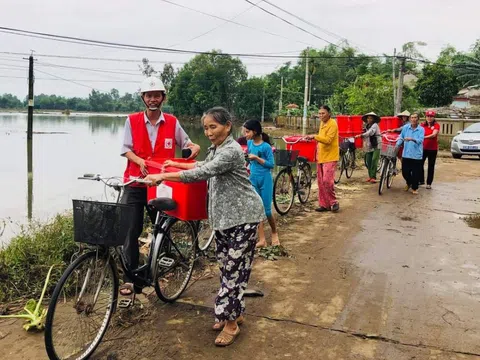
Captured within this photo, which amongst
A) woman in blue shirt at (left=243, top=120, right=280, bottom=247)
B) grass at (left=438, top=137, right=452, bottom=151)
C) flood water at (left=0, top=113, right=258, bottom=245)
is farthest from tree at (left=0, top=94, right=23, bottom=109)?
woman in blue shirt at (left=243, top=120, right=280, bottom=247)

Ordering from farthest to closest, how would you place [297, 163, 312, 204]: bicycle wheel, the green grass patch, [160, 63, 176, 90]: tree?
[160, 63, 176, 90]: tree, [297, 163, 312, 204]: bicycle wheel, the green grass patch

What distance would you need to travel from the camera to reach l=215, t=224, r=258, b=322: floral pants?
3.12 metres

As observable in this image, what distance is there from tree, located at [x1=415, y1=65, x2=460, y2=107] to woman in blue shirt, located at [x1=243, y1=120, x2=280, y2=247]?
3489cm

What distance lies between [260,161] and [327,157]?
2262 mm

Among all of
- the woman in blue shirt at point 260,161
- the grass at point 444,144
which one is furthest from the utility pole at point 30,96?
the woman in blue shirt at point 260,161

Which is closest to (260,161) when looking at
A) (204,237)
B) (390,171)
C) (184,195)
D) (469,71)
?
(204,237)

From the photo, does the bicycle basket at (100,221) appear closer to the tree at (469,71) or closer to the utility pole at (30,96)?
the utility pole at (30,96)

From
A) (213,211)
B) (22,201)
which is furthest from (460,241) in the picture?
(22,201)

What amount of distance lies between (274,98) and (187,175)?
199 feet

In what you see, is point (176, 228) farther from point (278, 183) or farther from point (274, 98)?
point (274, 98)

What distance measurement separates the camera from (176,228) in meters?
3.87

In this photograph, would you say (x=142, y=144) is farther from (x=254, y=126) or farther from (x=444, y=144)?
(x=444, y=144)

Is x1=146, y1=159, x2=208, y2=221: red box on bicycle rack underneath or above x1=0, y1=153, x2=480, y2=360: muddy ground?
above

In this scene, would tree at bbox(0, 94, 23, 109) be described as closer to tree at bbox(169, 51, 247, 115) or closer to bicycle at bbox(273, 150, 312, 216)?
tree at bbox(169, 51, 247, 115)
